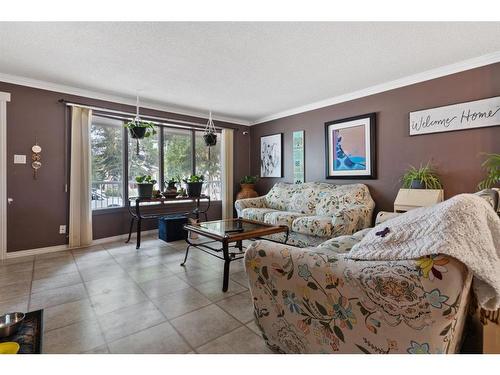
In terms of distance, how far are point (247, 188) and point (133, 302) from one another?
340 cm

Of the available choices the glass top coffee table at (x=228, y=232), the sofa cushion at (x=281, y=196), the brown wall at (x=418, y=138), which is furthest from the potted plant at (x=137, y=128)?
the brown wall at (x=418, y=138)

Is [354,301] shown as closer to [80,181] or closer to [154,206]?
[80,181]

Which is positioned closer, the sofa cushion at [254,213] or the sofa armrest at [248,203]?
the sofa cushion at [254,213]

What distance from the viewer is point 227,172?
5.25 metres

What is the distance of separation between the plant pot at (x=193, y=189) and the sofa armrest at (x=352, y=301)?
3176mm

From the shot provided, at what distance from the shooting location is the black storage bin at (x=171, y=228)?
160 inches

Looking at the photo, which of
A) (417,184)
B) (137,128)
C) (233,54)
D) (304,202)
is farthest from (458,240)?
(137,128)

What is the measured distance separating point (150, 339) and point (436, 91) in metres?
3.81

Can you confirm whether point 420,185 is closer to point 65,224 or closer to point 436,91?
point 436,91

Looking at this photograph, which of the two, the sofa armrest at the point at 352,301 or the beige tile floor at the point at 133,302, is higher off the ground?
the sofa armrest at the point at 352,301

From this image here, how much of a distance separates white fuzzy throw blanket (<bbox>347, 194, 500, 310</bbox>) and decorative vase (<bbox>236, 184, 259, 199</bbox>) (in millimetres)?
4057

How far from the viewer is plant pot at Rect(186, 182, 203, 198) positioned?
4402 millimetres

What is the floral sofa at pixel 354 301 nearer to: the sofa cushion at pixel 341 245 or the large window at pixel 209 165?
the sofa cushion at pixel 341 245

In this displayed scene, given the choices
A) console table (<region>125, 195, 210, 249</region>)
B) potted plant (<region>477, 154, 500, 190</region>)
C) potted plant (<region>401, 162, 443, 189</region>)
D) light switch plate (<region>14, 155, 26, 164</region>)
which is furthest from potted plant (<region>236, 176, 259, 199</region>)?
potted plant (<region>477, 154, 500, 190</region>)
